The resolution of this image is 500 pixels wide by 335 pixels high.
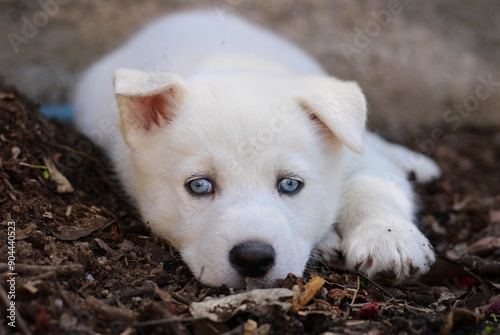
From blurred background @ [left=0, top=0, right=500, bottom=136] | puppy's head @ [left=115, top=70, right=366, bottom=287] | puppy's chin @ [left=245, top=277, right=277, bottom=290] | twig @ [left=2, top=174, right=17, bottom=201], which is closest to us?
puppy's chin @ [left=245, top=277, right=277, bottom=290]

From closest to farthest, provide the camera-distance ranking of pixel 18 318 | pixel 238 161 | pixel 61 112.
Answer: pixel 18 318, pixel 238 161, pixel 61 112

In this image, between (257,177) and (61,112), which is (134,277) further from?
(61,112)

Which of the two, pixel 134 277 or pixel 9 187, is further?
pixel 9 187

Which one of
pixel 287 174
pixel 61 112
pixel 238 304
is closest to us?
pixel 238 304

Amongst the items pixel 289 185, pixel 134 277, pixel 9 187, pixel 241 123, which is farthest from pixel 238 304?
pixel 9 187

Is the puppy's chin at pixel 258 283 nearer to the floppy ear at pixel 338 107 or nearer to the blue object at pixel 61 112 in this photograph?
the floppy ear at pixel 338 107

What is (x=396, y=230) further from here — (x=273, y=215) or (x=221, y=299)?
(x=221, y=299)

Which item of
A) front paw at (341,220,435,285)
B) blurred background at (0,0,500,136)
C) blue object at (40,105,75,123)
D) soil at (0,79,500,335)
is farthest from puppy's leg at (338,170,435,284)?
blue object at (40,105,75,123)

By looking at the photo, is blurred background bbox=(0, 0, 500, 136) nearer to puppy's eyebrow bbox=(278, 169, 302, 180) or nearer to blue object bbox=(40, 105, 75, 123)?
blue object bbox=(40, 105, 75, 123)
